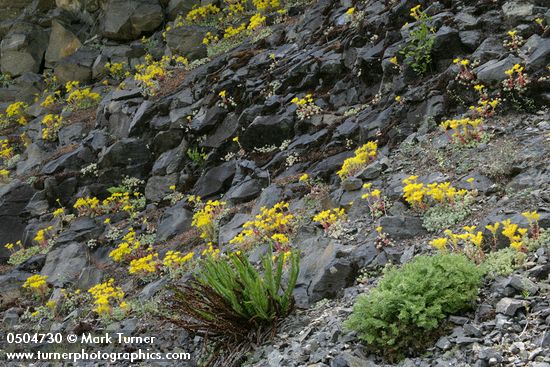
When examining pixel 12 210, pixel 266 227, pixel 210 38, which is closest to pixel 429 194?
pixel 266 227

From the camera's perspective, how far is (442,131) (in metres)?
8.91

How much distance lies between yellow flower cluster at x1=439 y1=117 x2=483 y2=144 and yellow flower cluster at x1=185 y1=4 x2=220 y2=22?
14.2 meters

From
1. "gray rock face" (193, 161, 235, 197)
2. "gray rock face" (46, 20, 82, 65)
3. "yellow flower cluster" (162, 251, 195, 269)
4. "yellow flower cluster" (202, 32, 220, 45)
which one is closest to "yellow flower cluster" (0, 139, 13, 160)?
"gray rock face" (46, 20, 82, 65)

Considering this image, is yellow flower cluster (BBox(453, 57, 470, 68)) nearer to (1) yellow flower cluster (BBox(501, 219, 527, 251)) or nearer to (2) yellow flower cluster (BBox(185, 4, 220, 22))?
(1) yellow flower cluster (BBox(501, 219, 527, 251))

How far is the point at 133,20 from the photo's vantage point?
74.7ft

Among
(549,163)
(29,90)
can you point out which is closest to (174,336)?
(549,163)

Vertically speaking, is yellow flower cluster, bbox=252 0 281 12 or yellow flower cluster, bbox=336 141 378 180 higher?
yellow flower cluster, bbox=252 0 281 12

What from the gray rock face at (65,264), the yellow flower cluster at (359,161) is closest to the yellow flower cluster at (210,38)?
the gray rock face at (65,264)

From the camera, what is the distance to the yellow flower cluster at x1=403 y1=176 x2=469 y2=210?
270 inches

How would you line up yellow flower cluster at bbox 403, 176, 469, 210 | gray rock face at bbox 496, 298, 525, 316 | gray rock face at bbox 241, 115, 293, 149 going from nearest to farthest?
gray rock face at bbox 496, 298, 525, 316 < yellow flower cluster at bbox 403, 176, 469, 210 < gray rock face at bbox 241, 115, 293, 149

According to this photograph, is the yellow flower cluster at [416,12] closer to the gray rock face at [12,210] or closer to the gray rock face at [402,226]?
the gray rock face at [402,226]

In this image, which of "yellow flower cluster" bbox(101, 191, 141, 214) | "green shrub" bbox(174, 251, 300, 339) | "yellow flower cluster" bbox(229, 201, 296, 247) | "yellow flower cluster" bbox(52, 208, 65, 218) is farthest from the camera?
"yellow flower cluster" bbox(52, 208, 65, 218)

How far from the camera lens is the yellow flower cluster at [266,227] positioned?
8.57 metres

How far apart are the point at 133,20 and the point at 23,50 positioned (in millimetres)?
5508
